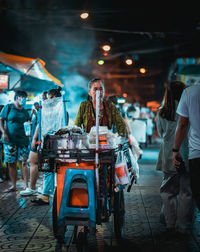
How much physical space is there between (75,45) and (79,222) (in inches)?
1076

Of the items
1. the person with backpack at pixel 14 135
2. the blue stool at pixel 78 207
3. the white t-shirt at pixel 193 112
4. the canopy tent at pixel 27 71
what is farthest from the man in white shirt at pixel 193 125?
the canopy tent at pixel 27 71

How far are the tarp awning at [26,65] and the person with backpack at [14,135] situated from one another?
340 centimetres

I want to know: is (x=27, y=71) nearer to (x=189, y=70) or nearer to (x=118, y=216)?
(x=118, y=216)

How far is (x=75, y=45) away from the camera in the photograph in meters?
29.6

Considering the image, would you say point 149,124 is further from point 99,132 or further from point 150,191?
point 99,132

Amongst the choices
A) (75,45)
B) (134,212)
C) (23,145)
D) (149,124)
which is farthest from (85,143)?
(75,45)

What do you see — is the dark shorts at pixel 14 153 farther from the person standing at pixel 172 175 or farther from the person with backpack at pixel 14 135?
the person standing at pixel 172 175

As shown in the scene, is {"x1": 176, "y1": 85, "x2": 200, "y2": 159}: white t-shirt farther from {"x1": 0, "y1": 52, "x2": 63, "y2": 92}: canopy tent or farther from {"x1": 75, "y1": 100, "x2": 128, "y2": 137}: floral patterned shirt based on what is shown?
{"x1": 0, "y1": 52, "x2": 63, "y2": 92}: canopy tent

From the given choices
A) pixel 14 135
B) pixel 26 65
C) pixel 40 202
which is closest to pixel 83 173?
pixel 40 202

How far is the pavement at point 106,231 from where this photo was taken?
4109mm

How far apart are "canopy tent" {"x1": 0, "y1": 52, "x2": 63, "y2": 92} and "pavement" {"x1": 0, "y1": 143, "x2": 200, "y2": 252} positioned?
549cm

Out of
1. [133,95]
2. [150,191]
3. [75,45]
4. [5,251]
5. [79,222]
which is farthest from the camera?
[133,95]

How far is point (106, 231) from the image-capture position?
15.7ft

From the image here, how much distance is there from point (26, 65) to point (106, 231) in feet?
26.7
